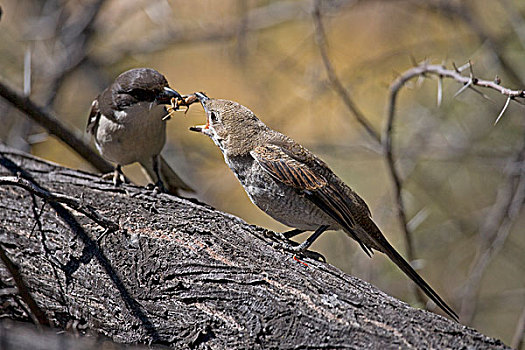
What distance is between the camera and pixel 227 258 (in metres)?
2.76

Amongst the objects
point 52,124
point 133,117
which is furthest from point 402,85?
point 52,124

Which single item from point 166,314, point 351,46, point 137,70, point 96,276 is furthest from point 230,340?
point 351,46

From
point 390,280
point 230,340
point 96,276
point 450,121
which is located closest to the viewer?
point 230,340

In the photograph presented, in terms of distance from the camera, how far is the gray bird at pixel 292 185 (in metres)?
3.10

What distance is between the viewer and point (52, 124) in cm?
441

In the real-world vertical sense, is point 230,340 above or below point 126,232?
below

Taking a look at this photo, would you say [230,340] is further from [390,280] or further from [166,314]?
[390,280]

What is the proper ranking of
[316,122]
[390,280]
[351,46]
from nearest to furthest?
[390,280] → [316,122] → [351,46]

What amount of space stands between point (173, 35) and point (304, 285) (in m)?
4.77

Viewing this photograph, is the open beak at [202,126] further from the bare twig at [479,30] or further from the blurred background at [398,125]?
the bare twig at [479,30]

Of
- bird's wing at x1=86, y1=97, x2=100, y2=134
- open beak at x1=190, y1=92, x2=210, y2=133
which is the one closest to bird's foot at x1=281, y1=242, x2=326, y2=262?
open beak at x1=190, y1=92, x2=210, y2=133

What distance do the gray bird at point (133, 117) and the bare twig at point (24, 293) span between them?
3.65 ft

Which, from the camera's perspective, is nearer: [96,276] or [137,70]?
[96,276]

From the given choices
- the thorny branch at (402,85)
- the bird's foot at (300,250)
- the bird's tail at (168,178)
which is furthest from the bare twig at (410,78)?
the bird's tail at (168,178)
